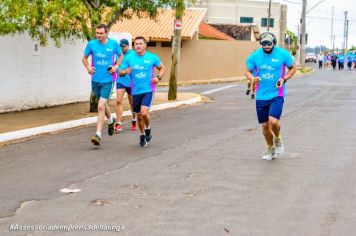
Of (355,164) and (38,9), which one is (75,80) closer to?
(38,9)

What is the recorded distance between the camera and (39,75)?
16.7 metres

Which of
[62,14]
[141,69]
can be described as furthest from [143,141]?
[62,14]

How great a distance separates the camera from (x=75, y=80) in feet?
60.5

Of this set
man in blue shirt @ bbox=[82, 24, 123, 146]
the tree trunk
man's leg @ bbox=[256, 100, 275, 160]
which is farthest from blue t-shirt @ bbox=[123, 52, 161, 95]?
the tree trunk

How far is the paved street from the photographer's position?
245 inches

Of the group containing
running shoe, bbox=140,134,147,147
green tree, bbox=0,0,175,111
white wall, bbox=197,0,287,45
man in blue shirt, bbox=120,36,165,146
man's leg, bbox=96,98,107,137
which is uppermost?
white wall, bbox=197,0,287,45

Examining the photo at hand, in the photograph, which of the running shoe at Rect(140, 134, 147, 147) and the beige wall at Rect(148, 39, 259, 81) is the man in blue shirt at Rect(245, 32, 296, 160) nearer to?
the running shoe at Rect(140, 134, 147, 147)

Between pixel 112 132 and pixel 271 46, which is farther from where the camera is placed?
pixel 112 132

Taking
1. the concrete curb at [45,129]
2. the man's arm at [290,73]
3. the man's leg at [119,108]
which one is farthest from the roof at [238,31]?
the man's arm at [290,73]

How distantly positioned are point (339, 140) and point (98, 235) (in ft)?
23.7

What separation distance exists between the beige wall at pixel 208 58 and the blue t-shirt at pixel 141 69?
82.7ft

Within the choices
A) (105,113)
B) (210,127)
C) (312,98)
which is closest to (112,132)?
(105,113)

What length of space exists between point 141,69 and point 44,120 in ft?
13.4

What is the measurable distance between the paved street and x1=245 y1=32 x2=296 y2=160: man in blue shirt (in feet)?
→ 2.34
